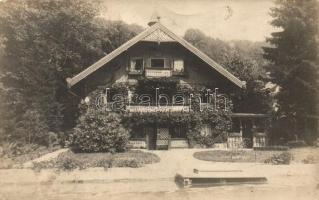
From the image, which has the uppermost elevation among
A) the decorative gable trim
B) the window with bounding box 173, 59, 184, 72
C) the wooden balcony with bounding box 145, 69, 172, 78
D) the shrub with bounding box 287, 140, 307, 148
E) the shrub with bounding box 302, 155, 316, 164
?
the decorative gable trim

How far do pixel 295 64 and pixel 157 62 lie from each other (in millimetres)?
6593

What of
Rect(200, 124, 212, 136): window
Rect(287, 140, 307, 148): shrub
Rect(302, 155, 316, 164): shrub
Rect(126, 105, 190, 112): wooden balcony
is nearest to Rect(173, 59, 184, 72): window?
Rect(126, 105, 190, 112): wooden balcony

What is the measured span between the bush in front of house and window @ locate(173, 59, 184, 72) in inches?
191

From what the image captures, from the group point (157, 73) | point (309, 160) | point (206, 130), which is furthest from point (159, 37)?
point (309, 160)

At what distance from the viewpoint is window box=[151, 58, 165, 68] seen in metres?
19.5

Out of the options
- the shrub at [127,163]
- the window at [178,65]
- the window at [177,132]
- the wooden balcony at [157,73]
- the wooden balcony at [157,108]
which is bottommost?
the shrub at [127,163]

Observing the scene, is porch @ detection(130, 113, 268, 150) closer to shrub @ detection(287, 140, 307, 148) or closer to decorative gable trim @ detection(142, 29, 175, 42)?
shrub @ detection(287, 140, 307, 148)

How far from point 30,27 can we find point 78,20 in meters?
4.16

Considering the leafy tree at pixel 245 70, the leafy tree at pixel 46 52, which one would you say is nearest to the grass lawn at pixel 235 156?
the leafy tree at pixel 46 52

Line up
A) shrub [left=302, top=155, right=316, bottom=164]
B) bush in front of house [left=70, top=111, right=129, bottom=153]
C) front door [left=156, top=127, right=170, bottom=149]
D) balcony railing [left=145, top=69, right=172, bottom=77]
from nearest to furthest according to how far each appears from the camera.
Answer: shrub [left=302, top=155, right=316, bottom=164]
bush in front of house [left=70, top=111, right=129, bottom=153]
front door [left=156, top=127, right=170, bottom=149]
balcony railing [left=145, top=69, right=172, bottom=77]

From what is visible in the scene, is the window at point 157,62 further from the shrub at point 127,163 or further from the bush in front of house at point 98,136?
the shrub at point 127,163

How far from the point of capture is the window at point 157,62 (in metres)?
19.5

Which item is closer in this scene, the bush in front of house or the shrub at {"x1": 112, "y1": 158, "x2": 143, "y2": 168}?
A: the shrub at {"x1": 112, "y1": 158, "x2": 143, "y2": 168}

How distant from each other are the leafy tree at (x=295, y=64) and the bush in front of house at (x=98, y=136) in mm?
7755
